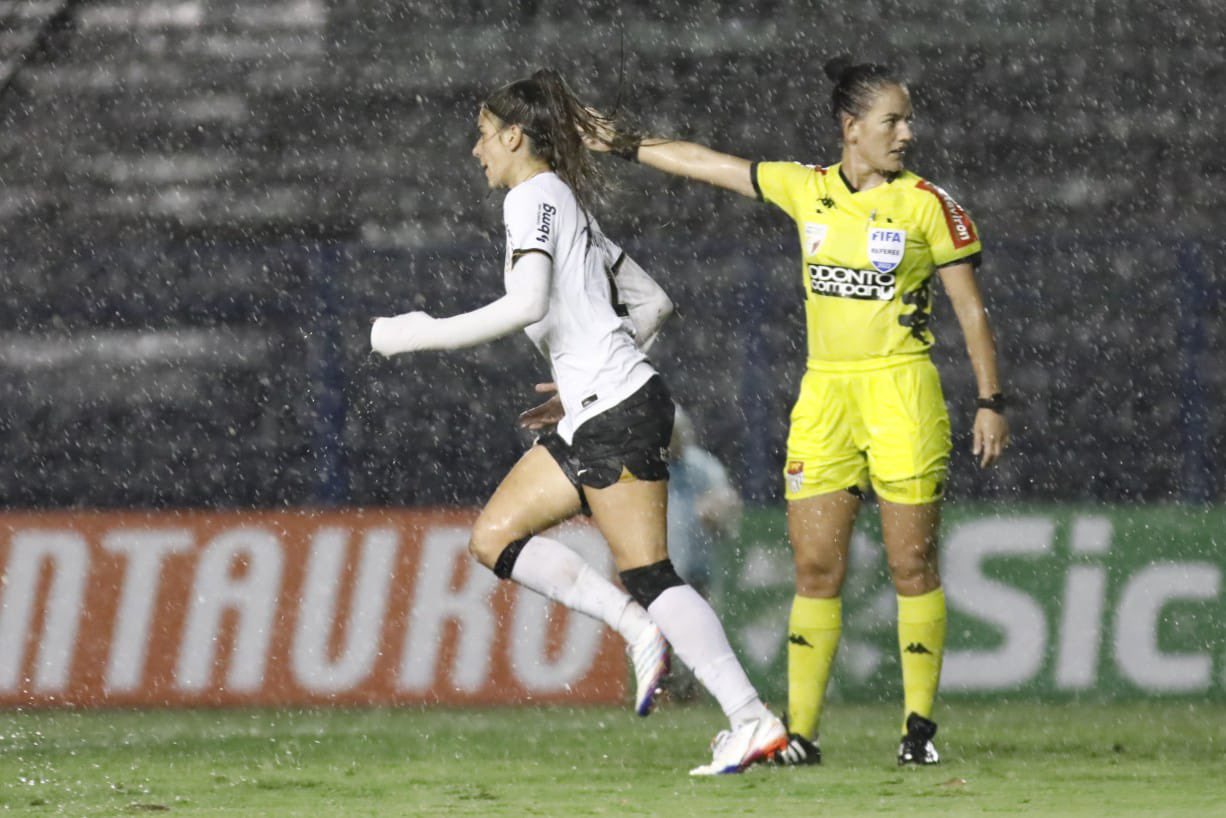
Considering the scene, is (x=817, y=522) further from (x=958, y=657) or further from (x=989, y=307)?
(x=989, y=307)

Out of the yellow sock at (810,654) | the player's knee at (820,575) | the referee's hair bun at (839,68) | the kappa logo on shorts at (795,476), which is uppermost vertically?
the referee's hair bun at (839,68)

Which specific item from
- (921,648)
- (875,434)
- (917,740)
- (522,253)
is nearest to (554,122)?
(522,253)

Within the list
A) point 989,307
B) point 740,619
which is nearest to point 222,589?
point 740,619

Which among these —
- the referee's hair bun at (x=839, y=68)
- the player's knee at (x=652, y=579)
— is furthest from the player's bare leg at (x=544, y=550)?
the referee's hair bun at (x=839, y=68)

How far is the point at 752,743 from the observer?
6.86 m

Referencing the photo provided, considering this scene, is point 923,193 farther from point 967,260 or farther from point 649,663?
point 649,663

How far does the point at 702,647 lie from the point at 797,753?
702 millimetres

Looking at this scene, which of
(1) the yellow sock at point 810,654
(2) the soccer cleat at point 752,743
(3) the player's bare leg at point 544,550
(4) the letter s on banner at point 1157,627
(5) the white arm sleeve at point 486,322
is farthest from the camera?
(4) the letter s on banner at point 1157,627

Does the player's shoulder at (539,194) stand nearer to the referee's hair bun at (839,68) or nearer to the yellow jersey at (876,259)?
the yellow jersey at (876,259)

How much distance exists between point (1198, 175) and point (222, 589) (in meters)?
6.76

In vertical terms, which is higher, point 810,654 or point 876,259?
point 876,259

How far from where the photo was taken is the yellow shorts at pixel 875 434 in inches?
284

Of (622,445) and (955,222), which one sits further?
(955,222)

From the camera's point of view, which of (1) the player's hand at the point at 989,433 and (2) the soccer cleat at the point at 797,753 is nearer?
(1) the player's hand at the point at 989,433
